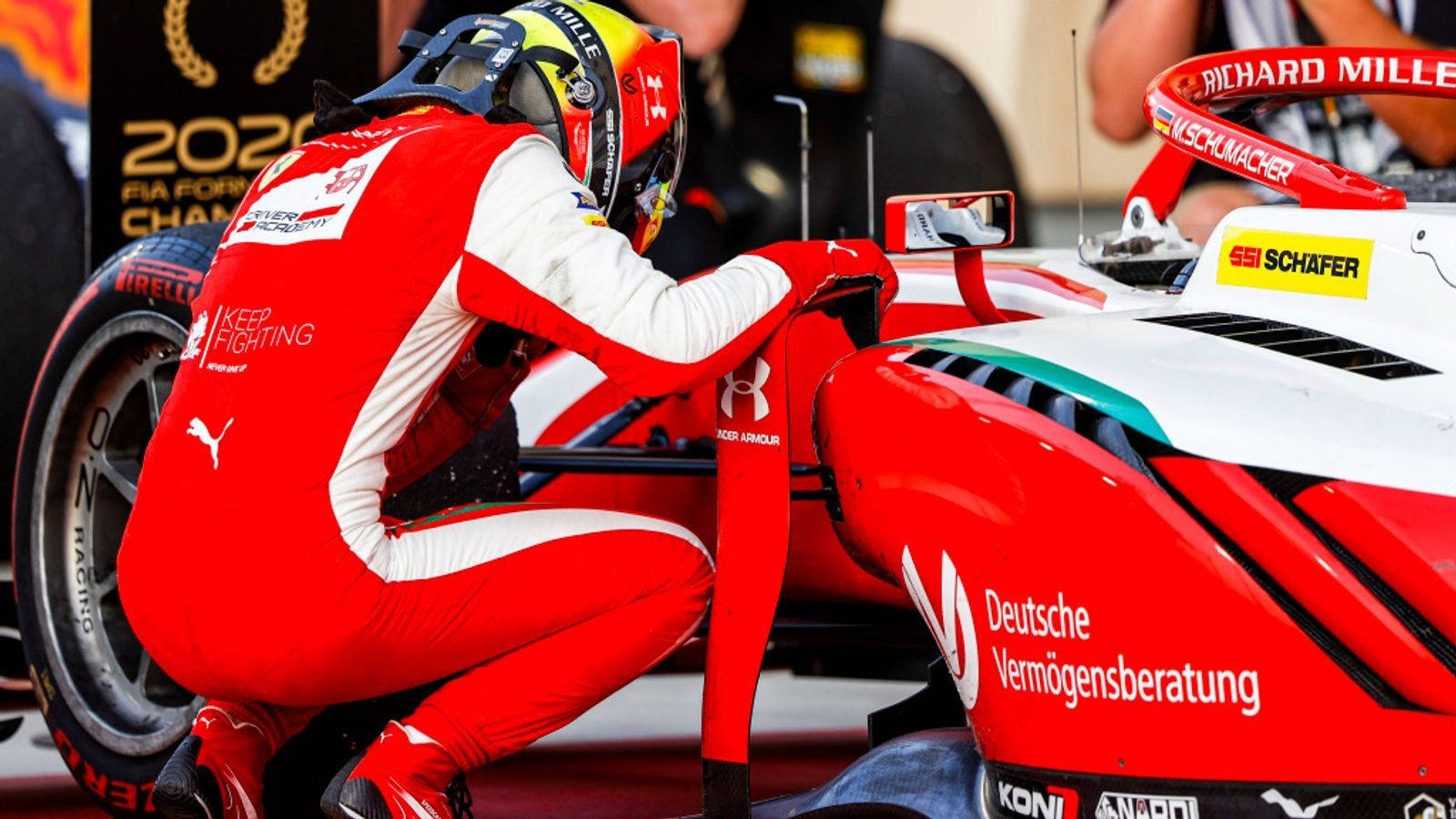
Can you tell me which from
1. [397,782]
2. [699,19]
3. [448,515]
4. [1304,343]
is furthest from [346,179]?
[699,19]

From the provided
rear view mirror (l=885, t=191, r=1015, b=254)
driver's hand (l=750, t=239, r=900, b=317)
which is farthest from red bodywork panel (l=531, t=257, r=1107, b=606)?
driver's hand (l=750, t=239, r=900, b=317)

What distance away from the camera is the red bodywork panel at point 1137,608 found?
5.16 ft

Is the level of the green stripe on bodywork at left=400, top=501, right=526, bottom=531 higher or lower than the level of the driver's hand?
lower

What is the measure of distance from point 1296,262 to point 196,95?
400 cm

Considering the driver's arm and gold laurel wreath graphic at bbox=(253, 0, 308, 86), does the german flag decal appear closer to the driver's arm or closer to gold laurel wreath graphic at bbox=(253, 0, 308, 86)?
the driver's arm

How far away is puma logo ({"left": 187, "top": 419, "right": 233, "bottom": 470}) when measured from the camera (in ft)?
7.09

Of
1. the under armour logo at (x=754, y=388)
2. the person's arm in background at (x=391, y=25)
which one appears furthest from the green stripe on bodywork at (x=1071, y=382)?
the person's arm in background at (x=391, y=25)

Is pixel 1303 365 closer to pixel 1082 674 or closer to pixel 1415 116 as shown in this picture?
pixel 1082 674

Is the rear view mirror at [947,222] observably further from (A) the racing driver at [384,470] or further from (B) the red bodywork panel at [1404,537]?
(B) the red bodywork panel at [1404,537]

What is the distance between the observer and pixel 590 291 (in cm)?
210

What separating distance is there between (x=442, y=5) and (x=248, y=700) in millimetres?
3392

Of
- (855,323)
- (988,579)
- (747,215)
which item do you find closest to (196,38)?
(747,215)

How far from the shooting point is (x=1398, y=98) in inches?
183

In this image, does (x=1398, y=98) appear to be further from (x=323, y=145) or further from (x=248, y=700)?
(x=248, y=700)
